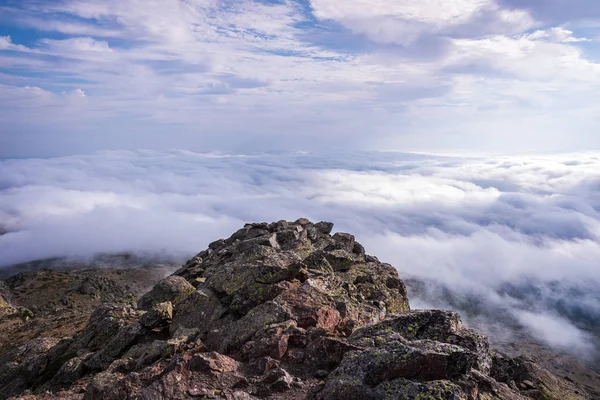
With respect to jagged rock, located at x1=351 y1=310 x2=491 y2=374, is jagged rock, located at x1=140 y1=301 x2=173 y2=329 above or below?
below

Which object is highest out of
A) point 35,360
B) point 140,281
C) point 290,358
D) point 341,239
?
point 290,358

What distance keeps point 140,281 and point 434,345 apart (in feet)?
677

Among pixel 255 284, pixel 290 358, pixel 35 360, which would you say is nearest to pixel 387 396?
pixel 290 358

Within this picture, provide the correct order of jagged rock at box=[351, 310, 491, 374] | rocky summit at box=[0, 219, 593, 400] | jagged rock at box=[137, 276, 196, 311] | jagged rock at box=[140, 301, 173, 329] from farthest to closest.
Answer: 1. jagged rock at box=[137, 276, 196, 311]
2. jagged rock at box=[140, 301, 173, 329]
3. jagged rock at box=[351, 310, 491, 374]
4. rocky summit at box=[0, 219, 593, 400]

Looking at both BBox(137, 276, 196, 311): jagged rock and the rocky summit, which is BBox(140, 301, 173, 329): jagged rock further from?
BBox(137, 276, 196, 311): jagged rock

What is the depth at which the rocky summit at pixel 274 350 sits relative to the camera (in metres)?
15.8

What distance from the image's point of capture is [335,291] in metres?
29.3

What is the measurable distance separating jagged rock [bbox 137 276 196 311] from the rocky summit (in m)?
0.10

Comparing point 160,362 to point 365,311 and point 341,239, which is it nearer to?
point 365,311

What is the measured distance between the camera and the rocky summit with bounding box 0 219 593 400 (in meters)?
15.8

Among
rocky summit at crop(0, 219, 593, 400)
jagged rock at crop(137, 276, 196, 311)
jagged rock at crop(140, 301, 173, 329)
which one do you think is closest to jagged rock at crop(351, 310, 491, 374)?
rocky summit at crop(0, 219, 593, 400)

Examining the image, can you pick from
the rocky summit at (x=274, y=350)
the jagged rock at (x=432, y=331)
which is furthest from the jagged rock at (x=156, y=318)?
the jagged rock at (x=432, y=331)

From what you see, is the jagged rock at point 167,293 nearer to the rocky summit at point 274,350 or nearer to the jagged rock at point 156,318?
the rocky summit at point 274,350

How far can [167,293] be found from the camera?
117ft
